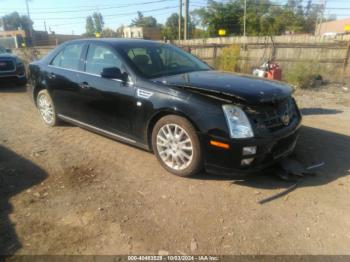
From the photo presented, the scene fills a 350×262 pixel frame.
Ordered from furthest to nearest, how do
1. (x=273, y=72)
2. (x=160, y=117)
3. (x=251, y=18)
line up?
1. (x=251, y=18)
2. (x=273, y=72)
3. (x=160, y=117)

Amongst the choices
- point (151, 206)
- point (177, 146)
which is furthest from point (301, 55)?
point (151, 206)

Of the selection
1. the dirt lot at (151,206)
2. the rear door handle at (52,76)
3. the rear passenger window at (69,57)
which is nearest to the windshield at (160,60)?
the rear passenger window at (69,57)

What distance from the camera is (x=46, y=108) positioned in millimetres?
Answer: 5707

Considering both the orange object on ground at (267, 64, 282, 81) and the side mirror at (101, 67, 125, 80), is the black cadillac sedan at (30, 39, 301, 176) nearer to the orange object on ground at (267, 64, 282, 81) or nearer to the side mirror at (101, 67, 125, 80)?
the side mirror at (101, 67, 125, 80)

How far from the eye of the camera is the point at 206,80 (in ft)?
12.3

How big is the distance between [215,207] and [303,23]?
56.6 metres

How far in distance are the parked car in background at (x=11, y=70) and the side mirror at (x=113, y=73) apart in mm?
7610

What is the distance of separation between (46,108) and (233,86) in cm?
391

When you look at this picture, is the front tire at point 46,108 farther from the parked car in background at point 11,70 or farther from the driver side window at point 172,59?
the parked car in background at point 11,70

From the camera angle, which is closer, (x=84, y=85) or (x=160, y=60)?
(x=160, y=60)

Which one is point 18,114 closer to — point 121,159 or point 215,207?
point 121,159

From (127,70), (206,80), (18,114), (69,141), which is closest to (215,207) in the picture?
(206,80)

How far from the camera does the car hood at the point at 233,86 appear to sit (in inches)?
129

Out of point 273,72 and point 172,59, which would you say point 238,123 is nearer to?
point 172,59
